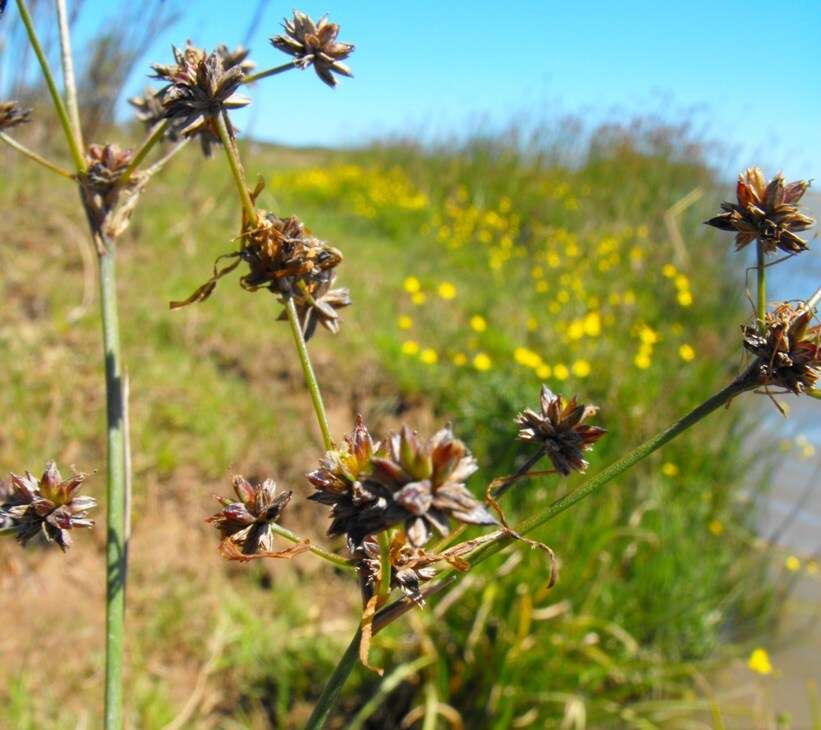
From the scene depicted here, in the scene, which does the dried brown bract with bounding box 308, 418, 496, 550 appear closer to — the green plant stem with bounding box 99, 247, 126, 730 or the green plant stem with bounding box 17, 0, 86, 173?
the green plant stem with bounding box 99, 247, 126, 730

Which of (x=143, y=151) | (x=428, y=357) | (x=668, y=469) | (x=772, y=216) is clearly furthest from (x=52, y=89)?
(x=668, y=469)

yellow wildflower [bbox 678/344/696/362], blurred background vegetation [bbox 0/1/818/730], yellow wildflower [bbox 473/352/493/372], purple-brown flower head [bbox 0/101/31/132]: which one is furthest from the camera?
yellow wildflower [bbox 678/344/696/362]

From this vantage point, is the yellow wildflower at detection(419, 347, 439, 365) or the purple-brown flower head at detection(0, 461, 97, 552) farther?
the yellow wildflower at detection(419, 347, 439, 365)

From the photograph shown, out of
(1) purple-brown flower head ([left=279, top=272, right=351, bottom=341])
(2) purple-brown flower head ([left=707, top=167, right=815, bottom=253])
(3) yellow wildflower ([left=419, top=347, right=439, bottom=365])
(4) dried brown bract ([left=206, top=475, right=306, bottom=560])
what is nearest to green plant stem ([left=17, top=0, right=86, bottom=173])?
(1) purple-brown flower head ([left=279, top=272, right=351, bottom=341])

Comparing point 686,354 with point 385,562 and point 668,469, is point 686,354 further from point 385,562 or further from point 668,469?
point 385,562

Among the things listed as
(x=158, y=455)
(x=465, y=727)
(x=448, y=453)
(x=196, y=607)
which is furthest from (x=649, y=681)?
(x=448, y=453)
